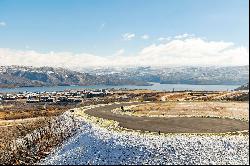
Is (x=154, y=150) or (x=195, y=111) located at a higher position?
(x=195, y=111)

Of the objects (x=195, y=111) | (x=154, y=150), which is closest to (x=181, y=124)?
(x=154, y=150)

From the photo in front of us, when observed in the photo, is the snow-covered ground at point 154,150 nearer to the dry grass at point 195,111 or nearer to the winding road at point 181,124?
the winding road at point 181,124

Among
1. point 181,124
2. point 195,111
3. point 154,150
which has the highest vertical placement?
point 195,111

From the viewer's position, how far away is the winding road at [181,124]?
5444cm

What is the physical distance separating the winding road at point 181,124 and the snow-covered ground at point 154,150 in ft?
14.7

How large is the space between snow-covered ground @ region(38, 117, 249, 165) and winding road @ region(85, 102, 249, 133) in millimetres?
4474

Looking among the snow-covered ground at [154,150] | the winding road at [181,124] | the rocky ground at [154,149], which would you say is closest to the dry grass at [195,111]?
the winding road at [181,124]

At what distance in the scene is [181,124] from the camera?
5866 centimetres

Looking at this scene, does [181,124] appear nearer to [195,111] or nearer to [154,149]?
[154,149]

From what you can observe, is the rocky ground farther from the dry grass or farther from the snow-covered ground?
the dry grass

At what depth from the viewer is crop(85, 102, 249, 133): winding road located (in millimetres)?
54438

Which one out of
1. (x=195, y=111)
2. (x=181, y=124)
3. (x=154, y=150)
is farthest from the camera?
(x=195, y=111)

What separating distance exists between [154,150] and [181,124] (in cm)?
1442

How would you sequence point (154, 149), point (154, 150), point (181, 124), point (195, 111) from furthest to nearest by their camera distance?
1. point (195, 111)
2. point (181, 124)
3. point (154, 149)
4. point (154, 150)
